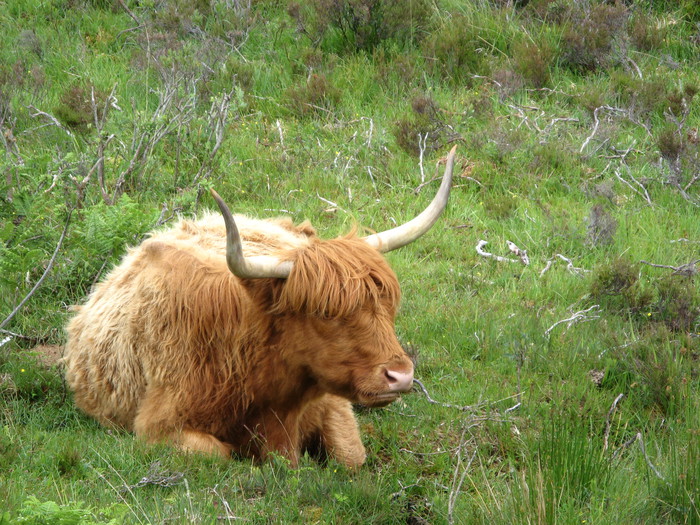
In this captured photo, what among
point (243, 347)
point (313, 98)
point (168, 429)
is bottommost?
point (313, 98)

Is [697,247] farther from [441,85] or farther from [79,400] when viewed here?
[79,400]

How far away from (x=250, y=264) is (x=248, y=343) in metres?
0.48

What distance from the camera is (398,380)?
3994 mm

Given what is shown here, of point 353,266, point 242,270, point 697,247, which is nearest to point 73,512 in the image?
point 242,270

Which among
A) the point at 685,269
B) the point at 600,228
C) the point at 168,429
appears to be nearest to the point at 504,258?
the point at 600,228

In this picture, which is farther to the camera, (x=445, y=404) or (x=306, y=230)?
(x=306, y=230)

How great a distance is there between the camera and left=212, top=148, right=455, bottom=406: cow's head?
406 centimetres

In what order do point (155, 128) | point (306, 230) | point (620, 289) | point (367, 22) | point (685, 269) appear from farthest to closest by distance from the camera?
point (367, 22) → point (155, 128) → point (685, 269) → point (620, 289) → point (306, 230)

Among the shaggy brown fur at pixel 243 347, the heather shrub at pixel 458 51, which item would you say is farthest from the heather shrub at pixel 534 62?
the shaggy brown fur at pixel 243 347

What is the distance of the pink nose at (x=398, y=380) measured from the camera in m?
3.99

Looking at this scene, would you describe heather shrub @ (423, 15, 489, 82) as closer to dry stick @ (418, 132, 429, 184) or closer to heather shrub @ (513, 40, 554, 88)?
heather shrub @ (513, 40, 554, 88)

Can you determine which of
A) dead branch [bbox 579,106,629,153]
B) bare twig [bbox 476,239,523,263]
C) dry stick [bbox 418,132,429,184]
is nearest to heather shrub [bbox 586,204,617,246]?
bare twig [bbox 476,239,523,263]

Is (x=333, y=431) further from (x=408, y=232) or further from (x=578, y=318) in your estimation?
(x=578, y=318)

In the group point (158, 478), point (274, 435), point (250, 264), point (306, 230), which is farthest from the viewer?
point (306, 230)
